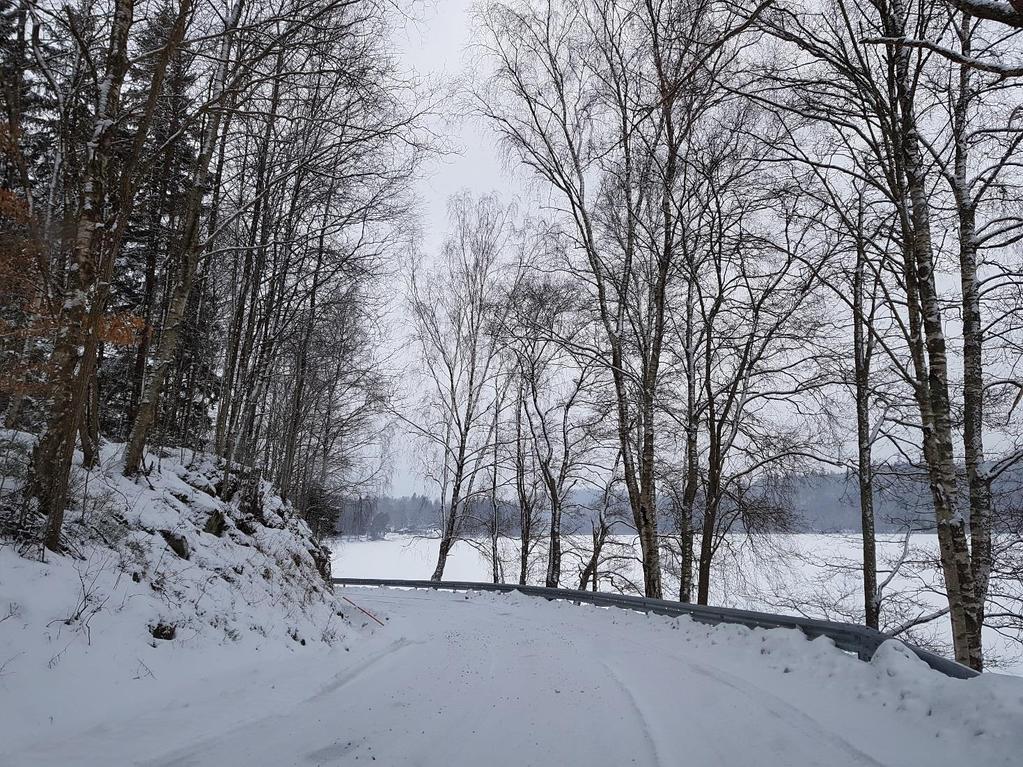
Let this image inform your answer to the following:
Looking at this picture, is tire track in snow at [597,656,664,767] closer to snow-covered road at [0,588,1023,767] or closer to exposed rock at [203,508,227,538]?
snow-covered road at [0,588,1023,767]

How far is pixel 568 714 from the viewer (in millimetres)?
4547

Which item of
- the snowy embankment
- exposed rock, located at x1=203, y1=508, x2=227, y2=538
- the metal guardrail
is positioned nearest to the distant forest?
the snowy embankment

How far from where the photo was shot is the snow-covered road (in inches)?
135

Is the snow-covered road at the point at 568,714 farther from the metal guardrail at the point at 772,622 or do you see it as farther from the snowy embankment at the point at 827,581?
the snowy embankment at the point at 827,581

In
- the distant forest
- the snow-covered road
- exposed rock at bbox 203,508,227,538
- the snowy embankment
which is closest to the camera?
the snow-covered road

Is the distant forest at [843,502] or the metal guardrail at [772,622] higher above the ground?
the distant forest at [843,502]

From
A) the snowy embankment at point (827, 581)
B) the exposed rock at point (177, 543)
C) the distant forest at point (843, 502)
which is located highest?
the distant forest at point (843, 502)

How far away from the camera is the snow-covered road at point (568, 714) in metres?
3.42

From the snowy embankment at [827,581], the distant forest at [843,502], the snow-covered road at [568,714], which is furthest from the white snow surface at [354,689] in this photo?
the snowy embankment at [827,581]

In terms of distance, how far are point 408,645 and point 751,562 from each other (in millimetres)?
11865

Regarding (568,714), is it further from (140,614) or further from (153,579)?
(153,579)

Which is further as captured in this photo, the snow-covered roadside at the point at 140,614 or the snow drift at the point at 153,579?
the snow drift at the point at 153,579

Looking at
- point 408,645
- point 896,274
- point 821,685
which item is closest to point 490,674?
point 408,645

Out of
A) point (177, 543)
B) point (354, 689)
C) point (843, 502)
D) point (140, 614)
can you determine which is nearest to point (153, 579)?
point (140, 614)
